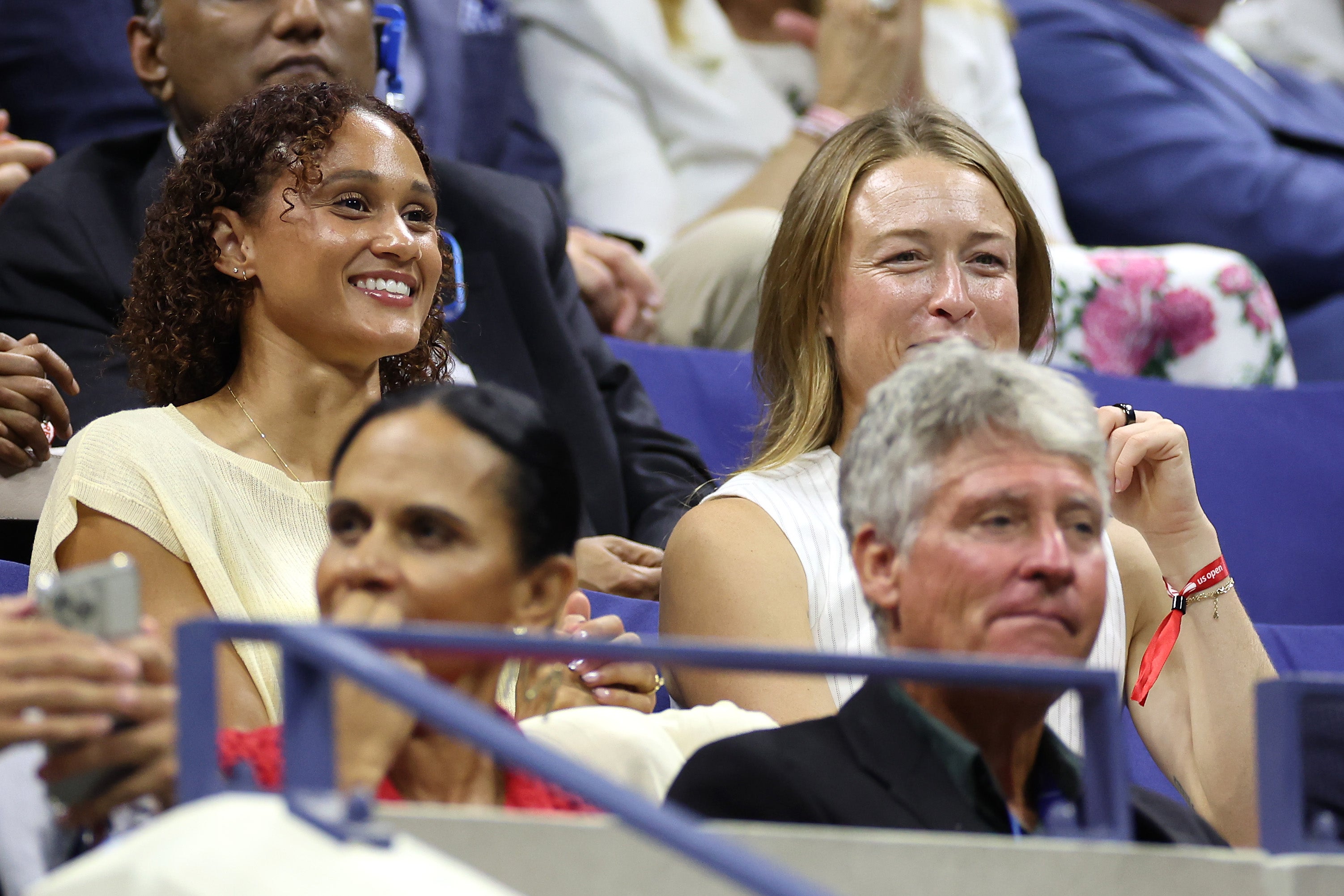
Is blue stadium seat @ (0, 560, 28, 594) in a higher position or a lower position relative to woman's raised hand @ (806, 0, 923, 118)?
lower

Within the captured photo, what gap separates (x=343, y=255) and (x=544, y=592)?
622mm

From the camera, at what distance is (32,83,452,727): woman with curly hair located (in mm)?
1462

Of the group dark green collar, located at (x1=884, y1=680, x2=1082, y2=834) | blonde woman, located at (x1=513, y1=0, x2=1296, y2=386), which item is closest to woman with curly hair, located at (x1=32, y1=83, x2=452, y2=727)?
dark green collar, located at (x1=884, y1=680, x2=1082, y2=834)

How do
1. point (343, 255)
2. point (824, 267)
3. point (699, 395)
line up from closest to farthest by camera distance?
1. point (343, 255)
2. point (824, 267)
3. point (699, 395)

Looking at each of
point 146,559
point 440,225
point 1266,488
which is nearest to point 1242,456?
point 1266,488

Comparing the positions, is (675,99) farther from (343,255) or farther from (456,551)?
(456,551)

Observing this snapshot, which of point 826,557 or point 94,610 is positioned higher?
point 94,610

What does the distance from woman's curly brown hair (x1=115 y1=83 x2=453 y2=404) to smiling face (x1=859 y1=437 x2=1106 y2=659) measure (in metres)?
0.79

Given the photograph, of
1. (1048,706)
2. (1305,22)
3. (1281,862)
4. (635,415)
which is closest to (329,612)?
(1048,706)

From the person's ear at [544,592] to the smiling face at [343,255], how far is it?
562mm

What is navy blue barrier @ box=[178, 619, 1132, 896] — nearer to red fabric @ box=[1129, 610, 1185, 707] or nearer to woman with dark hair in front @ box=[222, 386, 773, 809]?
woman with dark hair in front @ box=[222, 386, 773, 809]

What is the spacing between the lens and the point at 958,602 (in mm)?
1091

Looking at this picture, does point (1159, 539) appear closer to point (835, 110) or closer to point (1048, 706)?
point (1048, 706)

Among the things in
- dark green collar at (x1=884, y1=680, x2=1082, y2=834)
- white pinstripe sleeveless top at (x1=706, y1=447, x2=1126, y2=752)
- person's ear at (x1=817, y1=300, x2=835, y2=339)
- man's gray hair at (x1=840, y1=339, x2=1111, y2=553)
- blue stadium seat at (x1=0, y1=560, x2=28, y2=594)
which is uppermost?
man's gray hair at (x1=840, y1=339, x2=1111, y2=553)
